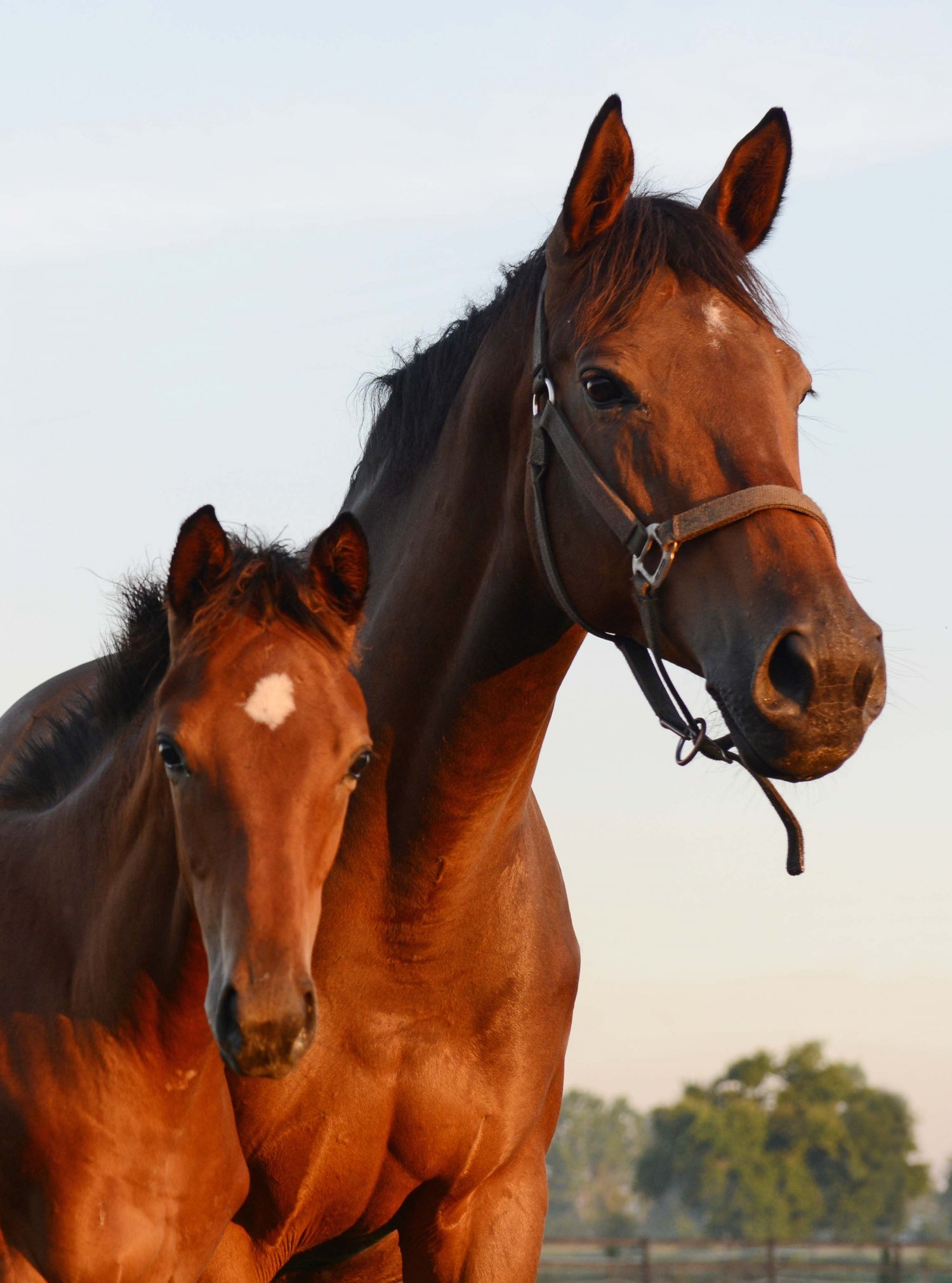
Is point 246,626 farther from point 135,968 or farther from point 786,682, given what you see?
point 786,682

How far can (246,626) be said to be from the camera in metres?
3.75

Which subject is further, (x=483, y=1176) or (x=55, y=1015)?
(x=483, y=1176)

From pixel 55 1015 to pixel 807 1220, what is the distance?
7186 centimetres

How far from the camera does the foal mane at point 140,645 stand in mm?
3807

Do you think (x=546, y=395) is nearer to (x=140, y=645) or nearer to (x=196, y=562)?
(x=196, y=562)

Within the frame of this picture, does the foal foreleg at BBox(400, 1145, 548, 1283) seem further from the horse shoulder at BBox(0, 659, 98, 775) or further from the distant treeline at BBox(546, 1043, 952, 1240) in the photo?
the distant treeline at BBox(546, 1043, 952, 1240)

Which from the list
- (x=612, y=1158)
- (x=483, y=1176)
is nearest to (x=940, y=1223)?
(x=612, y=1158)

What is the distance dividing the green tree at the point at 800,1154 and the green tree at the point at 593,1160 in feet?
134

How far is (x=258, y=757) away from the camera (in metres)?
3.49

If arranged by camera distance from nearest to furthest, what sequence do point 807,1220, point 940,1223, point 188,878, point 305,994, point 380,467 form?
point 305,994 → point 188,878 → point 380,467 → point 807,1220 → point 940,1223

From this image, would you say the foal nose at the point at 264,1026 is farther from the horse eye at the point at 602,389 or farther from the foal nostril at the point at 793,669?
the horse eye at the point at 602,389

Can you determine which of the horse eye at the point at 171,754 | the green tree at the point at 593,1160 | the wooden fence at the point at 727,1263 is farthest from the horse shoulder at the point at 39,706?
the green tree at the point at 593,1160

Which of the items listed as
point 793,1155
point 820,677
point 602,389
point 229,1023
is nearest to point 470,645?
point 602,389

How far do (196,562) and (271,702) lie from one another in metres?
0.48
